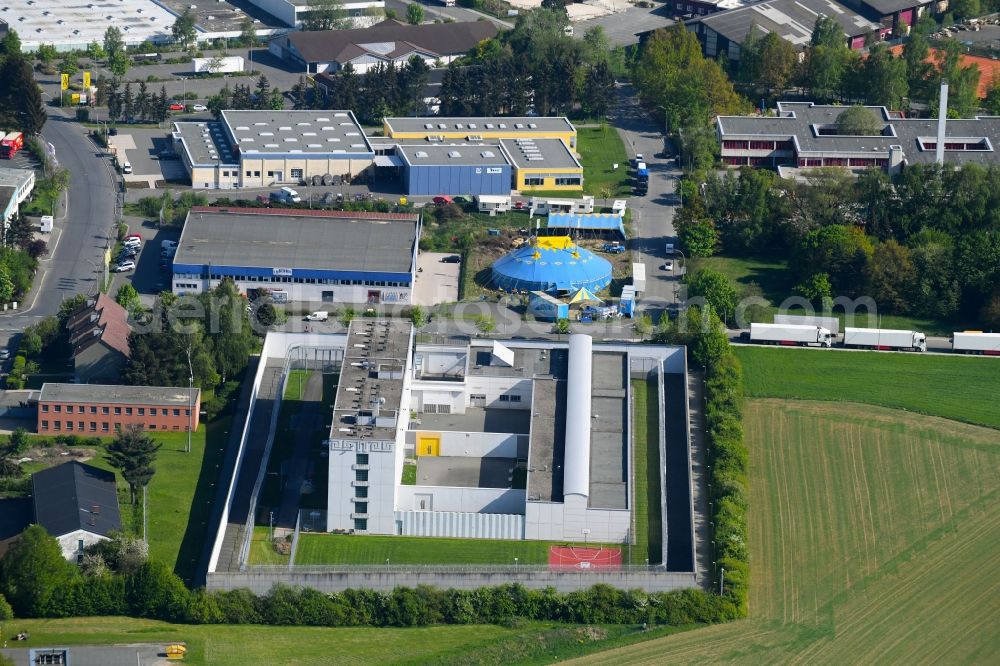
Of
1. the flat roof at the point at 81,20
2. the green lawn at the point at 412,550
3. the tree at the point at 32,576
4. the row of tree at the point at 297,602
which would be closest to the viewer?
the tree at the point at 32,576

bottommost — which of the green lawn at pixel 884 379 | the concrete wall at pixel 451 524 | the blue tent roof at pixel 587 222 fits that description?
the concrete wall at pixel 451 524

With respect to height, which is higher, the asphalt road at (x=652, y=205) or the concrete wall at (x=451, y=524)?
the asphalt road at (x=652, y=205)

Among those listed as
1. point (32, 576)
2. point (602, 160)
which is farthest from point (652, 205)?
point (32, 576)

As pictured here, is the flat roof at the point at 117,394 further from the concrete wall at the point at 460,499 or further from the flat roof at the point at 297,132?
the flat roof at the point at 297,132

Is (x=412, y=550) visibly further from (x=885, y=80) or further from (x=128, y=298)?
(x=885, y=80)

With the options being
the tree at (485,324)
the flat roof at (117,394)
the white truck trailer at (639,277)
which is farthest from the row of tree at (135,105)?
the flat roof at (117,394)

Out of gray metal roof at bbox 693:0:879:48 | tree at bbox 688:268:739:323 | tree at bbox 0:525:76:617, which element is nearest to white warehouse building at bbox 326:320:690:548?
tree at bbox 688:268:739:323
